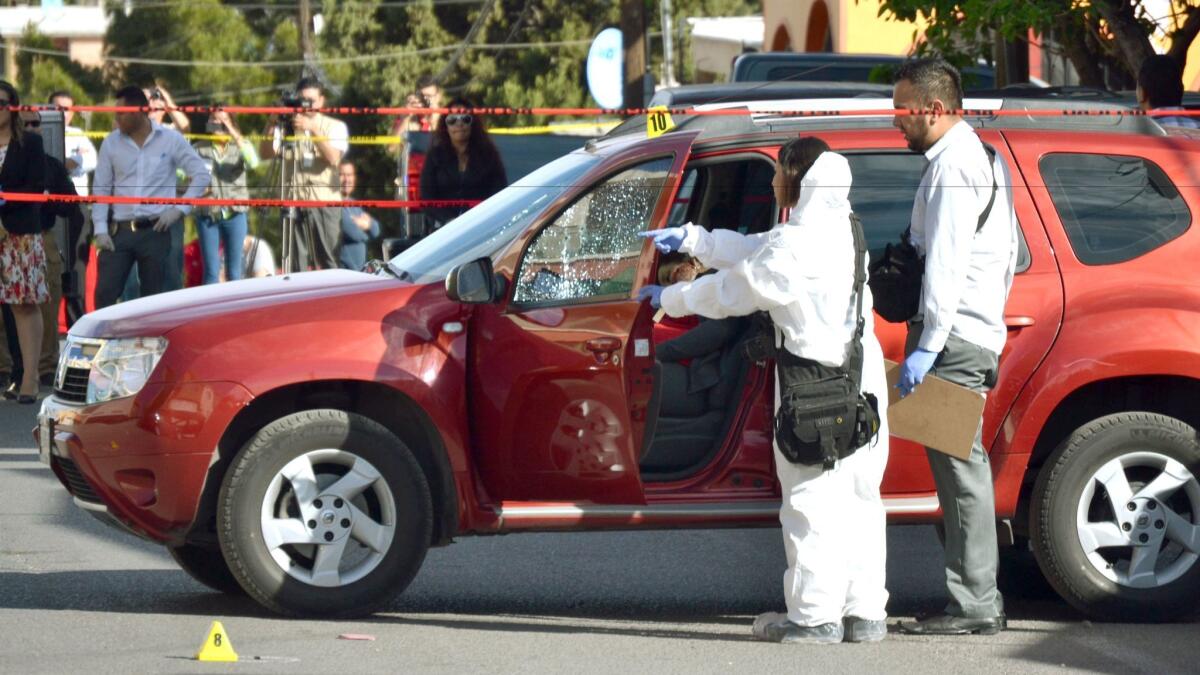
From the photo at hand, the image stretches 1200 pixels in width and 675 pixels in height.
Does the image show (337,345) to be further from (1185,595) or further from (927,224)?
(1185,595)

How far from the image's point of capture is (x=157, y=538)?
663 centimetres

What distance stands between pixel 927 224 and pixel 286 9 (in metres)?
52.4

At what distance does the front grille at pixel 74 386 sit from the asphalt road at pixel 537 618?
77 cm

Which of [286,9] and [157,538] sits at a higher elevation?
[286,9]

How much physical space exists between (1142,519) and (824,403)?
1.41 metres

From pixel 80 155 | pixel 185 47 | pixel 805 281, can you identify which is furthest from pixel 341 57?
pixel 805 281

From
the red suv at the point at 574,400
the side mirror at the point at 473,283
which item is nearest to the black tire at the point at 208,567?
the red suv at the point at 574,400

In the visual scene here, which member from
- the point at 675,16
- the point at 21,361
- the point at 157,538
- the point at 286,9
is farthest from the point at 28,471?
the point at 675,16

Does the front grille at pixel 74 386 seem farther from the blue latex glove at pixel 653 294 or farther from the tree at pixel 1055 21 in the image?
the tree at pixel 1055 21

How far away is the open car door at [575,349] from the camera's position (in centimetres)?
661

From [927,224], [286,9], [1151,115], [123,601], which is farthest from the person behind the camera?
[286,9]

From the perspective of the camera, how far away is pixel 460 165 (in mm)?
11938

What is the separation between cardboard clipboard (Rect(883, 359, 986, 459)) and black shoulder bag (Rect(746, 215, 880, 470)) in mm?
183

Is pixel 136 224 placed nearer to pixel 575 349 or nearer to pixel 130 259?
pixel 130 259
